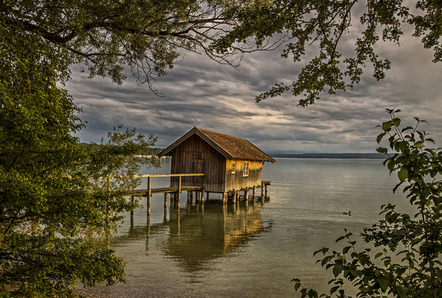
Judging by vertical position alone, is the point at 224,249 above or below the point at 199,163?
below

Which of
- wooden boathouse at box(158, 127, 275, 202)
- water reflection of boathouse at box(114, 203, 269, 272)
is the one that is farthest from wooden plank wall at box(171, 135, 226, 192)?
water reflection of boathouse at box(114, 203, 269, 272)

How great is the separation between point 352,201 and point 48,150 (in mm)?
36177

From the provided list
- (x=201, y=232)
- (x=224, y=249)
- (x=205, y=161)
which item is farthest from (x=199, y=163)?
(x=224, y=249)

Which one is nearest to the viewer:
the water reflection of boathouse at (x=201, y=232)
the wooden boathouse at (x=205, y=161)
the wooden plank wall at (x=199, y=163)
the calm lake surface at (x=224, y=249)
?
the calm lake surface at (x=224, y=249)

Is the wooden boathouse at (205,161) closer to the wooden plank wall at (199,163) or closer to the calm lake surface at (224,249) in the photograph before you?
the wooden plank wall at (199,163)

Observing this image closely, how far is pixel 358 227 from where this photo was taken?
22.6 m

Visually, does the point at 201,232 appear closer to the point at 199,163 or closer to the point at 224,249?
the point at 224,249

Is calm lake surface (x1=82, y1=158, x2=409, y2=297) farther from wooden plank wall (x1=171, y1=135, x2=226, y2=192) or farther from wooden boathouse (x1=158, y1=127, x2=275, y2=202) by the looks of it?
wooden plank wall (x1=171, y1=135, x2=226, y2=192)

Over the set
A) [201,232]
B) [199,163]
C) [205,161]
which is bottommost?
[201,232]

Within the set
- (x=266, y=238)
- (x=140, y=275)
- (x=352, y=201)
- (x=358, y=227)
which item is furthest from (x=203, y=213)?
(x=352, y=201)

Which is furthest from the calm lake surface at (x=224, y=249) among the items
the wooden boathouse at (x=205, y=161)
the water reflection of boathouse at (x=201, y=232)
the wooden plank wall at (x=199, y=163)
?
the wooden plank wall at (x=199, y=163)

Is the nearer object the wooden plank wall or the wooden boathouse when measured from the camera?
the wooden boathouse

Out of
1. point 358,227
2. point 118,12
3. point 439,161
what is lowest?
point 358,227

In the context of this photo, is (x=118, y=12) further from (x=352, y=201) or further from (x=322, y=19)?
(x=352, y=201)
